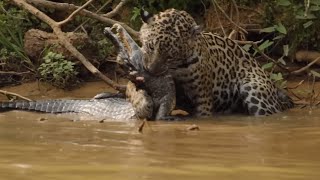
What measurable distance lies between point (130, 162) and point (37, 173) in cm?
53

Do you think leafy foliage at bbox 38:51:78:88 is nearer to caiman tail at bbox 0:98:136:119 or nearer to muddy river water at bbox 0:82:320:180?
caiman tail at bbox 0:98:136:119

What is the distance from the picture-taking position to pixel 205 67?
23.9ft

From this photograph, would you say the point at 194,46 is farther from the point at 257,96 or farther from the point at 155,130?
the point at 155,130

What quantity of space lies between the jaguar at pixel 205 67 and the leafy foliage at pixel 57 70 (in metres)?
2.09

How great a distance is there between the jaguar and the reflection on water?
737mm

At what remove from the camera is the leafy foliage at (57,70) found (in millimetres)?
9109

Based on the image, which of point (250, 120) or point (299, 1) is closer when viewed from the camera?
point (250, 120)

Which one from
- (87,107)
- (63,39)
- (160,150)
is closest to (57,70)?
(63,39)

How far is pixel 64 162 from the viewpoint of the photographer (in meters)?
3.84

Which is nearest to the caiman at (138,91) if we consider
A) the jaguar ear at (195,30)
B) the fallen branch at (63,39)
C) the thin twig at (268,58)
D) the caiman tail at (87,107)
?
the caiman tail at (87,107)

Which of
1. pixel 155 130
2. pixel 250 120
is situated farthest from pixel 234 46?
pixel 155 130

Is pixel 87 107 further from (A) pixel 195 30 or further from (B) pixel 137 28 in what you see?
(B) pixel 137 28

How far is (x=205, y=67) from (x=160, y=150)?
299cm

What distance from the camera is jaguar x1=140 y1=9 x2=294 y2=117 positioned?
700 centimetres
